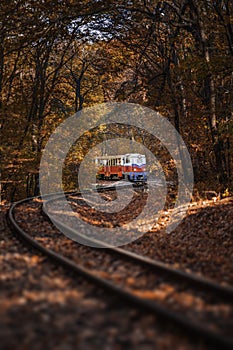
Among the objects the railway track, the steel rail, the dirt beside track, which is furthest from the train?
the dirt beside track

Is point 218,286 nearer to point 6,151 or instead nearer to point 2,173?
point 6,151

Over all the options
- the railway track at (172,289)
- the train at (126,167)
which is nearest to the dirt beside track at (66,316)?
the railway track at (172,289)

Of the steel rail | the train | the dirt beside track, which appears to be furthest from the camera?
the train

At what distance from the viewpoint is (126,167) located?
117 feet

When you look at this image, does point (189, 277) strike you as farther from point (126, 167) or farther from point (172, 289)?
point (126, 167)

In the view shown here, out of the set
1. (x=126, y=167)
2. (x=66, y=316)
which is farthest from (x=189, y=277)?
(x=126, y=167)

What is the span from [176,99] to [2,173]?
9833mm

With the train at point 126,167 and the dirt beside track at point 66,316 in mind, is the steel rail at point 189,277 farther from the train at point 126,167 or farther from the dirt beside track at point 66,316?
the train at point 126,167

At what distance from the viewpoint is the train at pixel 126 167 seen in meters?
34.4

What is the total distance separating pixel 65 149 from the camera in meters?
26.8

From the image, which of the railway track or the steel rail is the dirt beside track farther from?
the steel rail

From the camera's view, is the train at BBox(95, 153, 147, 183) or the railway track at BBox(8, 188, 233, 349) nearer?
the railway track at BBox(8, 188, 233, 349)

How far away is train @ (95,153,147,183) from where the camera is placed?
34.4 m

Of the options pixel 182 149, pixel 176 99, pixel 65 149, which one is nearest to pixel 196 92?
pixel 176 99
